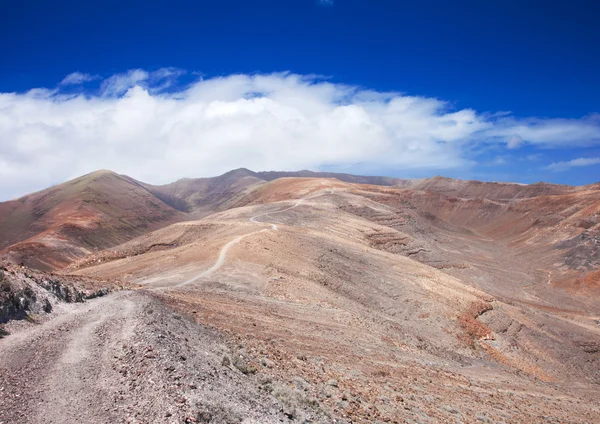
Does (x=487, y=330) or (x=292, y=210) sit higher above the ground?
(x=292, y=210)

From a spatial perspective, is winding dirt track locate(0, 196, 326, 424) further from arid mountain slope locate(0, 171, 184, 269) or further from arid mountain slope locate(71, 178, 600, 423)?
arid mountain slope locate(0, 171, 184, 269)

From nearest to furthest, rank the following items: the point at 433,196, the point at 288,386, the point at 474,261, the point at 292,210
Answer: the point at 288,386 < the point at 292,210 < the point at 474,261 < the point at 433,196

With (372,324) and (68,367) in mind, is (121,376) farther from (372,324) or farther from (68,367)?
(372,324)

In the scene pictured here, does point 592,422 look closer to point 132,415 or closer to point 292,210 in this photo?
point 132,415

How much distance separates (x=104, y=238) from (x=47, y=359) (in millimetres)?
102168

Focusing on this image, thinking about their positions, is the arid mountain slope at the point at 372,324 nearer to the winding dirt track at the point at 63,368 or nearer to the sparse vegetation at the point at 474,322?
the sparse vegetation at the point at 474,322

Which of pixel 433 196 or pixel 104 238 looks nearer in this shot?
pixel 104 238

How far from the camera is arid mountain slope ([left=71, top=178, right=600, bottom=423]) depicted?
14.6 metres

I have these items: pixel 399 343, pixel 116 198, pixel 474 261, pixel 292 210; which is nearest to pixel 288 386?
pixel 399 343

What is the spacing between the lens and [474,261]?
8012 centimetres

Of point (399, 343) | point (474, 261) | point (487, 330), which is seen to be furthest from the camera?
point (474, 261)

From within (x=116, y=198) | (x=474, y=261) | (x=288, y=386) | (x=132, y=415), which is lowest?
(x=474, y=261)

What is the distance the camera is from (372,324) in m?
25.4

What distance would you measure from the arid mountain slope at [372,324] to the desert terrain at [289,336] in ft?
0.46
